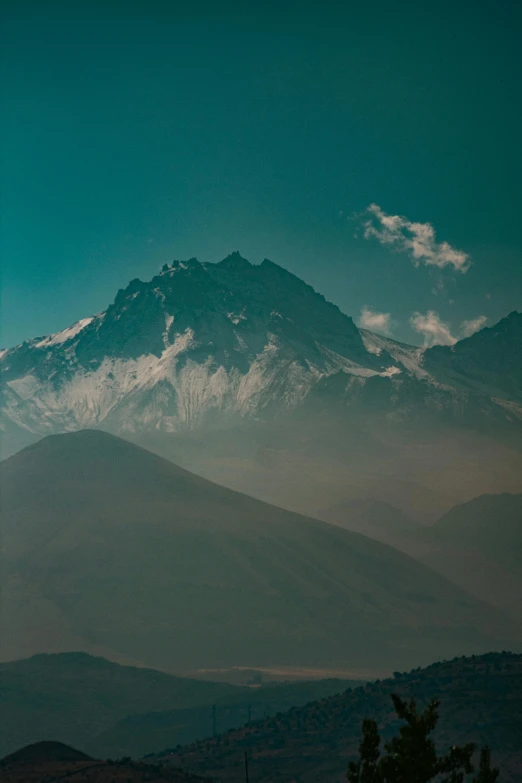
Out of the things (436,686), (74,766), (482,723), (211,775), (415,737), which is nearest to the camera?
(415,737)

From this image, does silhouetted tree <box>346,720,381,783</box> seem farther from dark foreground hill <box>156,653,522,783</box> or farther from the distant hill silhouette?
dark foreground hill <box>156,653,522,783</box>

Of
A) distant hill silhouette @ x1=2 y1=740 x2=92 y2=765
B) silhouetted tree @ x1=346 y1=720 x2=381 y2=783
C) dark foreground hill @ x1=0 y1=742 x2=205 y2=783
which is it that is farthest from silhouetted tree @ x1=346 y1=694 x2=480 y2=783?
distant hill silhouette @ x1=2 y1=740 x2=92 y2=765

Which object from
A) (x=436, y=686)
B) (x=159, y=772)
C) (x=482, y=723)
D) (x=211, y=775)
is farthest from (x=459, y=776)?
(x=436, y=686)

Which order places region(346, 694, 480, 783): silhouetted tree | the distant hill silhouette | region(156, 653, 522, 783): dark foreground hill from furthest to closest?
region(156, 653, 522, 783): dark foreground hill → the distant hill silhouette → region(346, 694, 480, 783): silhouetted tree

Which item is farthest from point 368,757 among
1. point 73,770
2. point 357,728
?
point 357,728

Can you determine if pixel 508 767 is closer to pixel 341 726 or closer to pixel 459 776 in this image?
pixel 341 726

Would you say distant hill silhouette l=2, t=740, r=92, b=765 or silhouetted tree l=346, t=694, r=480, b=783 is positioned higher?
silhouetted tree l=346, t=694, r=480, b=783
